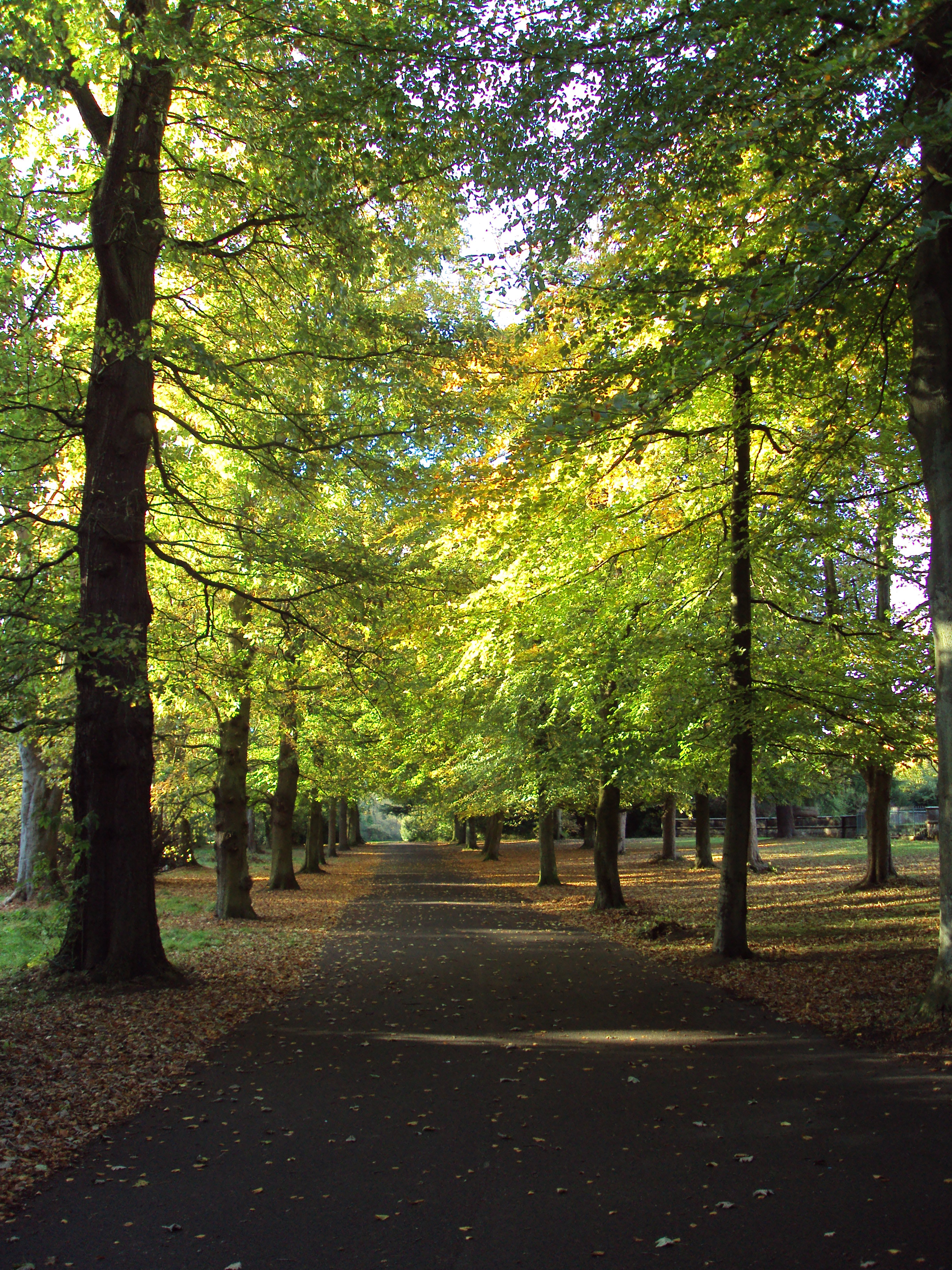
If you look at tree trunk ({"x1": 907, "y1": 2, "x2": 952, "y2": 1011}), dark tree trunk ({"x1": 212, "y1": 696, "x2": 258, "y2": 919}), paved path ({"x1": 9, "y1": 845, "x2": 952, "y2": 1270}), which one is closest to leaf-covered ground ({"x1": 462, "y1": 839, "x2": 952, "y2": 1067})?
paved path ({"x1": 9, "y1": 845, "x2": 952, "y2": 1270})

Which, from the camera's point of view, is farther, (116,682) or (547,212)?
(116,682)

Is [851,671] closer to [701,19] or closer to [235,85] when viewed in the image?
[701,19]

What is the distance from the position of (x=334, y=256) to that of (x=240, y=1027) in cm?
809

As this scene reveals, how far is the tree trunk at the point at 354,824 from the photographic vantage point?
63.0 meters

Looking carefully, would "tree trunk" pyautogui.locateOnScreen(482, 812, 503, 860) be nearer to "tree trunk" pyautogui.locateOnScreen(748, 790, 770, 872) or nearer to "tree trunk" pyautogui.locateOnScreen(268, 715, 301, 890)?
"tree trunk" pyautogui.locateOnScreen(748, 790, 770, 872)

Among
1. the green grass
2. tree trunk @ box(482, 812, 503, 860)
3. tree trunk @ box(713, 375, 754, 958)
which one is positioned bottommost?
tree trunk @ box(482, 812, 503, 860)

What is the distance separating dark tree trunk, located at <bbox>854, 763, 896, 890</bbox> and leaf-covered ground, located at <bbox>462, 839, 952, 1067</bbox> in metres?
0.41

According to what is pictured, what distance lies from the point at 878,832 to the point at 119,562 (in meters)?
16.6

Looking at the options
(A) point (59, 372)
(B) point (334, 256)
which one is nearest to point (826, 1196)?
(B) point (334, 256)

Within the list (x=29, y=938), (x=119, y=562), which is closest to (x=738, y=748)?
(x=119, y=562)

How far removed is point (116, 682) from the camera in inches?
359

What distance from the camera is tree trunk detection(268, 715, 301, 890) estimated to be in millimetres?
22500

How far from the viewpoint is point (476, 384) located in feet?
35.3

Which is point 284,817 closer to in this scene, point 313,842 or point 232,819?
point 232,819
